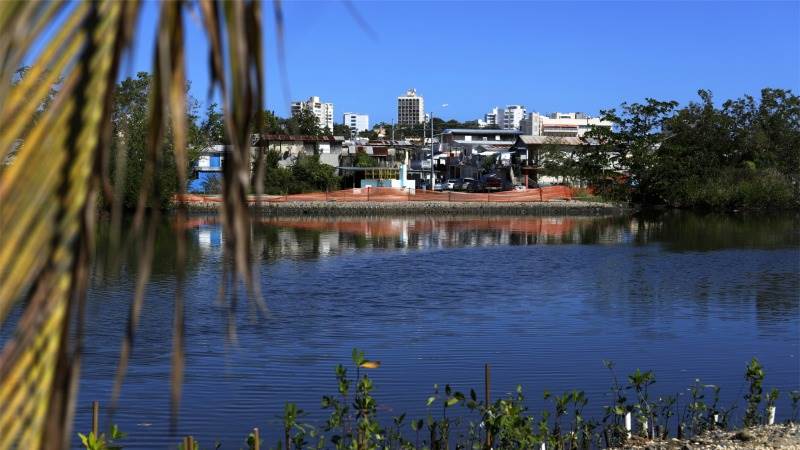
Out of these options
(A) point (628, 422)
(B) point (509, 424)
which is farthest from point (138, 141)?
(B) point (509, 424)

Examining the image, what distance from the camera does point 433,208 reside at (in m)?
52.3

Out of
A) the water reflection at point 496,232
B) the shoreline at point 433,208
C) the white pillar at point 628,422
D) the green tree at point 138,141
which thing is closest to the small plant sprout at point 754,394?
the white pillar at point 628,422

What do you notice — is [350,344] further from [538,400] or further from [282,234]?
[282,234]

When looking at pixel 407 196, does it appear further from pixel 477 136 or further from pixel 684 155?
pixel 477 136

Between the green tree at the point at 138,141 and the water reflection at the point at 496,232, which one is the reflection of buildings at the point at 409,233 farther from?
the green tree at the point at 138,141

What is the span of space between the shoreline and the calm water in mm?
18166

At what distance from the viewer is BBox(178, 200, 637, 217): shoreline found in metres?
50.8

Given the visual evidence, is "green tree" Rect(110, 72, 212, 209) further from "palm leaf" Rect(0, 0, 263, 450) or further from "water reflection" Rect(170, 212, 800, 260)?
"water reflection" Rect(170, 212, 800, 260)

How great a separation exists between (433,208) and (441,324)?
36.0 metres

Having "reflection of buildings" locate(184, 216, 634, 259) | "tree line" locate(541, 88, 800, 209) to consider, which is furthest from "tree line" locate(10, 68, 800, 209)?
"reflection of buildings" locate(184, 216, 634, 259)

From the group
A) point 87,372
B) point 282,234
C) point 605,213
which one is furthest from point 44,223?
point 605,213

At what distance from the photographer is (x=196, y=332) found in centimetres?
1551

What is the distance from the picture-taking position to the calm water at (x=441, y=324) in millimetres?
11109

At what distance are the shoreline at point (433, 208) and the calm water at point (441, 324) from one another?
18166mm
